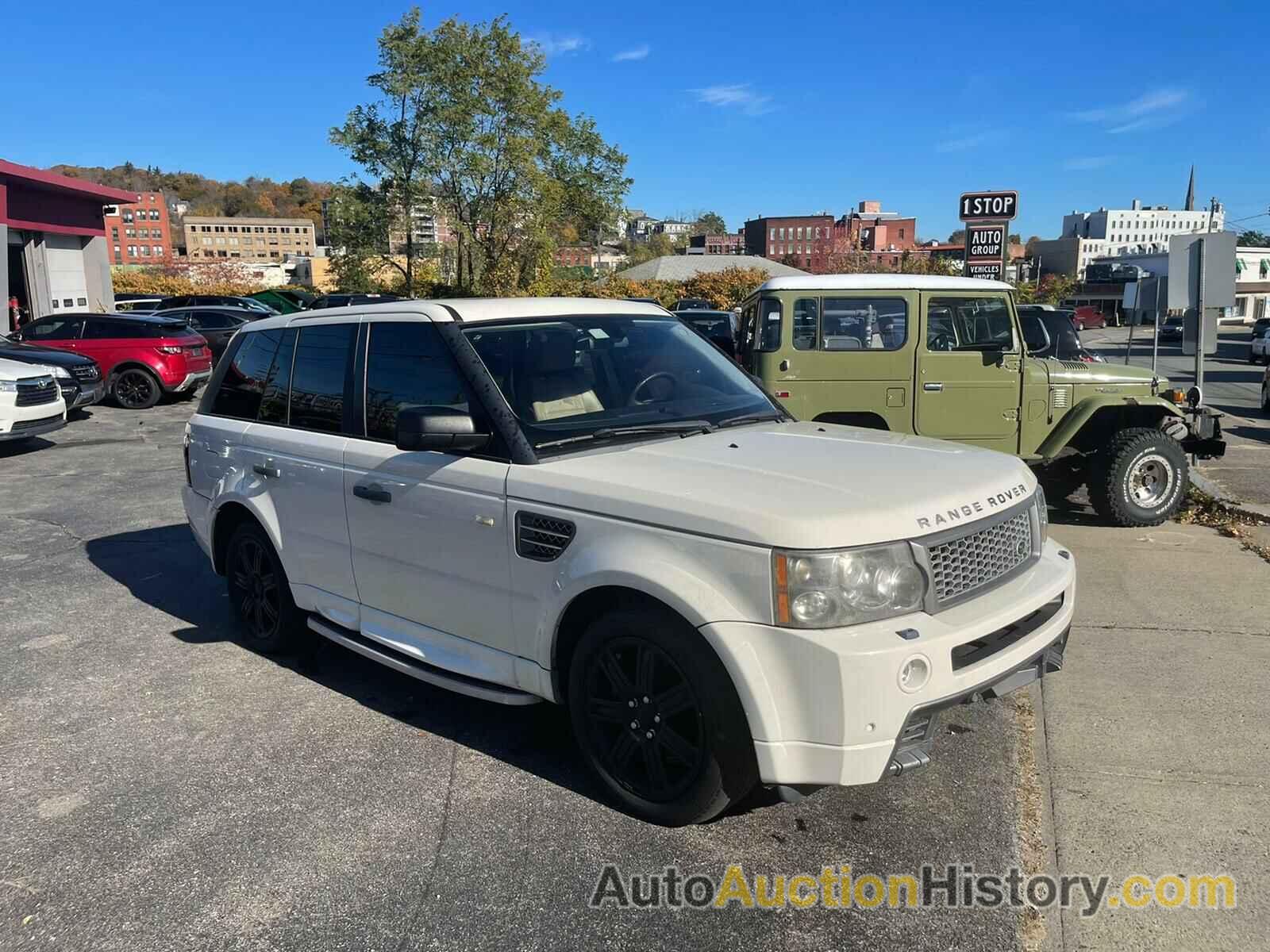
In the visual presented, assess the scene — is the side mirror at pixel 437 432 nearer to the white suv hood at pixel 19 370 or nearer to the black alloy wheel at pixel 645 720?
the black alloy wheel at pixel 645 720

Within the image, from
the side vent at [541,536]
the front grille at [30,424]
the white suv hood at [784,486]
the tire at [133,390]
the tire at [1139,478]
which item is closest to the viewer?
the white suv hood at [784,486]

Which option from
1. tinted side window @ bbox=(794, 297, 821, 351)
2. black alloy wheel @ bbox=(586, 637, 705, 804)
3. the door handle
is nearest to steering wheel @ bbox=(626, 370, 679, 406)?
the door handle

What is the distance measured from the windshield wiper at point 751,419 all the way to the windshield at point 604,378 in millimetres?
17

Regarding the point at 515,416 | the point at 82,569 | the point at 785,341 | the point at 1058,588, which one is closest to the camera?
the point at 1058,588

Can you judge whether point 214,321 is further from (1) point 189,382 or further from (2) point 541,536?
(2) point 541,536

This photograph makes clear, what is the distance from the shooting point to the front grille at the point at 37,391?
11695 mm

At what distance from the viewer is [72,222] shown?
1032 inches

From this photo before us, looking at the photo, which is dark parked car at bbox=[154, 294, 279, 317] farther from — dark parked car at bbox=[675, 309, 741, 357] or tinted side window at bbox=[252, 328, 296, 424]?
tinted side window at bbox=[252, 328, 296, 424]

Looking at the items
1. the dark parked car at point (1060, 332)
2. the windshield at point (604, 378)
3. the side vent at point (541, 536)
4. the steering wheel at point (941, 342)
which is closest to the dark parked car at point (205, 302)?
the dark parked car at point (1060, 332)

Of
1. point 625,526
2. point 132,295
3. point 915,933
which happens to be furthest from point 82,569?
point 132,295

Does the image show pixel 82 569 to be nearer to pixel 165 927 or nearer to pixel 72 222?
pixel 165 927

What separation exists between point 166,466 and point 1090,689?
34.1 feet

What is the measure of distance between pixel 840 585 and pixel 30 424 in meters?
12.1

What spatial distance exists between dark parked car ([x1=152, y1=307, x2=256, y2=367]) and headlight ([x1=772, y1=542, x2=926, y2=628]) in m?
20.7
